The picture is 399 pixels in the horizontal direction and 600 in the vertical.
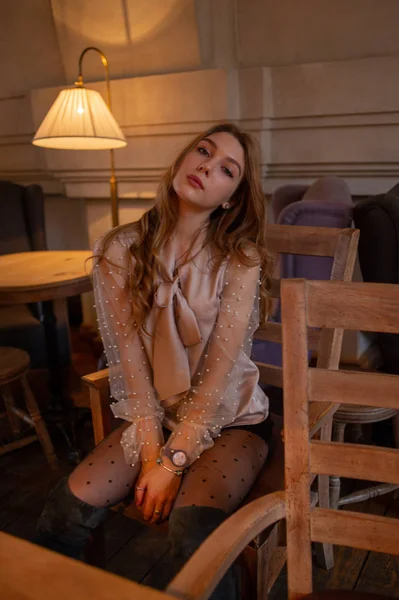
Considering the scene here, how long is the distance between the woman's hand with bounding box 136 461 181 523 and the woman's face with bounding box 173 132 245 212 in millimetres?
624

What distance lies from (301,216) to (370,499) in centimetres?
103

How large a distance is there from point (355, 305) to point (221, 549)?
1.33ft

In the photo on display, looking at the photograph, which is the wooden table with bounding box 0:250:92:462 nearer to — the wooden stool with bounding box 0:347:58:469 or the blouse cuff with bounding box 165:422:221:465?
the wooden stool with bounding box 0:347:58:469

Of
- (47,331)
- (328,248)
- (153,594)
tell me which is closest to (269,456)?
(328,248)

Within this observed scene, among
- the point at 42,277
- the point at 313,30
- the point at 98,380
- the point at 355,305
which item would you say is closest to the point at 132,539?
the point at 98,380

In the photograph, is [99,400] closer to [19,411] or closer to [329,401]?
[329,401]

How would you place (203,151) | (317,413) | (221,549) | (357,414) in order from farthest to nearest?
(357,414) → (203,151) → (317,413) → (221,549)

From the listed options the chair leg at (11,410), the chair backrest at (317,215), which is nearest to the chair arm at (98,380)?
the chair backrest at (317,215)

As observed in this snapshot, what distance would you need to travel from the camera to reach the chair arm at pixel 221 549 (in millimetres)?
640

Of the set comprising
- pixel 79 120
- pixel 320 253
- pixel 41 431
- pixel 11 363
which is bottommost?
pixel 41 431

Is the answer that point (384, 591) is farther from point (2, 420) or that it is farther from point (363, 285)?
point (2, 420)

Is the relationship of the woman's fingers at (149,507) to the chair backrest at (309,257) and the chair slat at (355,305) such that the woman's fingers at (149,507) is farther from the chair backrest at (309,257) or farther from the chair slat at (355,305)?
the chair backrest at (309,257)

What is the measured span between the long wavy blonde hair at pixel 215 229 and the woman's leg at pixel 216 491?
14.4 inches

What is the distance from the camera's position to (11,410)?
2.33 metres
